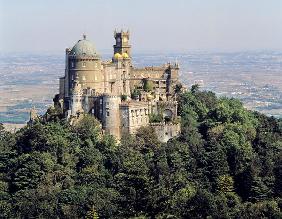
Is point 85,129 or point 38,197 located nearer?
point 38,197

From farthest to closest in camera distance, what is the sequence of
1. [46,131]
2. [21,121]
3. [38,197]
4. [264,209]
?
1. [21,121]
2. [46,131]
3. [38,197]
4. [264,209]

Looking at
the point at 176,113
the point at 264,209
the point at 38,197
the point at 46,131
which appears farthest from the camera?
the point at 176,113

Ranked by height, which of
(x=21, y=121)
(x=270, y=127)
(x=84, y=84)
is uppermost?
(x=84, y=84)

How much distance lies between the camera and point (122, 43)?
3462 inches

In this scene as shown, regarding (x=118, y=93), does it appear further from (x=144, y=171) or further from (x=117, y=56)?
(x=144, y=171)

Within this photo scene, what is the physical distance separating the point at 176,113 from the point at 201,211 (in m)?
19.8

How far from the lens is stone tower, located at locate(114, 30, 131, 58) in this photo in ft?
289

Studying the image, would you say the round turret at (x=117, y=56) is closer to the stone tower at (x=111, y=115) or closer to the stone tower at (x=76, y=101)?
the stone tower at (x=76, y=101)

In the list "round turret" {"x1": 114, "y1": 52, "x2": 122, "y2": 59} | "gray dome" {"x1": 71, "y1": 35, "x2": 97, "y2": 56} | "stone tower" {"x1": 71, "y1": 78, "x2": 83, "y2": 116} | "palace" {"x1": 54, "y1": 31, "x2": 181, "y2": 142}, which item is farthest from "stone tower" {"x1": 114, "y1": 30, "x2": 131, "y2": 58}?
"stone tower" {"x1": 71, "y1": 78, "x2": 83, "y2": 116}

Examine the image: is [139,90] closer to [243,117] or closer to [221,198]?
[243,117]

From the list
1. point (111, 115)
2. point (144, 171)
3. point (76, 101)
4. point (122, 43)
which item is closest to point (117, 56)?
point (122, 43)

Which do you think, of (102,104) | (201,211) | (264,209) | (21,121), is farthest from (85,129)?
(21,121)

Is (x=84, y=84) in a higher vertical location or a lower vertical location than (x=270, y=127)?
higher

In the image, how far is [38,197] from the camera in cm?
6525
